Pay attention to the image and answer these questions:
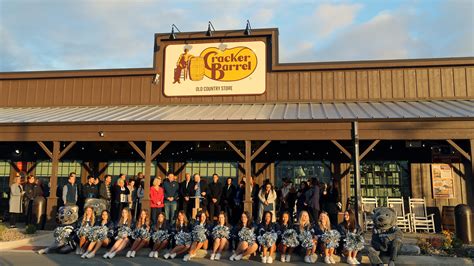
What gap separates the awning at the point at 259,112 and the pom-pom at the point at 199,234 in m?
3.94

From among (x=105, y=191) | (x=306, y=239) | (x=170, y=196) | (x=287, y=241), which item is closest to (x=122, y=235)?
(x=170, y=196)

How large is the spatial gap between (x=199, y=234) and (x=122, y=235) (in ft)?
5.48

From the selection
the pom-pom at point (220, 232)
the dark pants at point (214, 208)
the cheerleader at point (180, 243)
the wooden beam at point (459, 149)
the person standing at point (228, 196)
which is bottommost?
the cheerleader at point (180, 243)

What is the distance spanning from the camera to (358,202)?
35.1 feet

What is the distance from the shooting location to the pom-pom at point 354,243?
331 inches

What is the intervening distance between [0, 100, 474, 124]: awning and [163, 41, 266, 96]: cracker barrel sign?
0.73 metres

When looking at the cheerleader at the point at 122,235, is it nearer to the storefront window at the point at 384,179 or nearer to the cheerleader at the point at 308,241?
the cheerleader at the point at 308,241

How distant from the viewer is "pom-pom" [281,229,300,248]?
8.61 metres

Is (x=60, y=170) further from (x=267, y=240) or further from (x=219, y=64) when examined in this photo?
(x=267, y=240)

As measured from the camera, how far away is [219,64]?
53.4ft

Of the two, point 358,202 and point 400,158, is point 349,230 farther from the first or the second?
point 400,158

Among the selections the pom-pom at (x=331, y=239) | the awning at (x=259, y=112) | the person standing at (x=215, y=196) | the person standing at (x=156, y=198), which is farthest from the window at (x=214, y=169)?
the pom-pom at (x=331, y=239)

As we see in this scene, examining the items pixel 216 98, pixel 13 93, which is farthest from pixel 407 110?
pixel 13 93

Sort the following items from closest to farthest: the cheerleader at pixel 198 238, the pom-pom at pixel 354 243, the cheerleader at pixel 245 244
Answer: the pom-pom at pixel 354 243 < the cheerleader at pixel 245 244 < the cheerleader at pixel 198 238
